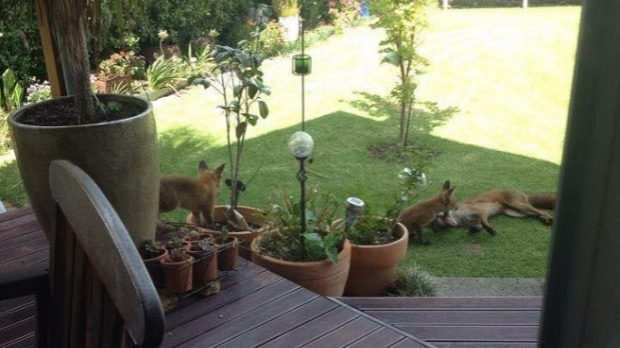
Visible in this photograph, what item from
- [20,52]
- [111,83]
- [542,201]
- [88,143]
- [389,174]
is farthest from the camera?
[111,83]

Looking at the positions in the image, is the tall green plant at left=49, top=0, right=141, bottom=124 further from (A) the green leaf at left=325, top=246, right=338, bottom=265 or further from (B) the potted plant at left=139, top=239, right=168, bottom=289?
(A) the green leaf at left=325, top=246, right=338, bottom=265

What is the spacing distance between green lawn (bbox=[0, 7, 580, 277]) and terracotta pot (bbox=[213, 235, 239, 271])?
0.74 metres

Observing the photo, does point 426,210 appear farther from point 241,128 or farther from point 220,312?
point 220,312

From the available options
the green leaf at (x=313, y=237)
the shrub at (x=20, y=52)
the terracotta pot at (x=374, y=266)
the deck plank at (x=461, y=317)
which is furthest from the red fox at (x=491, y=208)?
the shrub at (x=20, y=52)

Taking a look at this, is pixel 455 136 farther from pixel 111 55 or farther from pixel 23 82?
pixel 23 82

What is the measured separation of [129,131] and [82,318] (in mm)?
1120

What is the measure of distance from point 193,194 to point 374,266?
0.94m

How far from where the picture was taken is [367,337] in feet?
6.57

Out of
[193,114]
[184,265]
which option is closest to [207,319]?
[184,265]

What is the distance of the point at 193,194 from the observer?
9.36ft

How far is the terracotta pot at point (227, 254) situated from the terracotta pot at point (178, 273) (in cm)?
19

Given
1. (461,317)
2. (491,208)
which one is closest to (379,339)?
(461,317)

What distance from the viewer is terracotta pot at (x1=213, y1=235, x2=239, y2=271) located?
2.40m

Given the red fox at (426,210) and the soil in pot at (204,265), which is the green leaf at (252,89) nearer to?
the soil in pot at (204,265)
